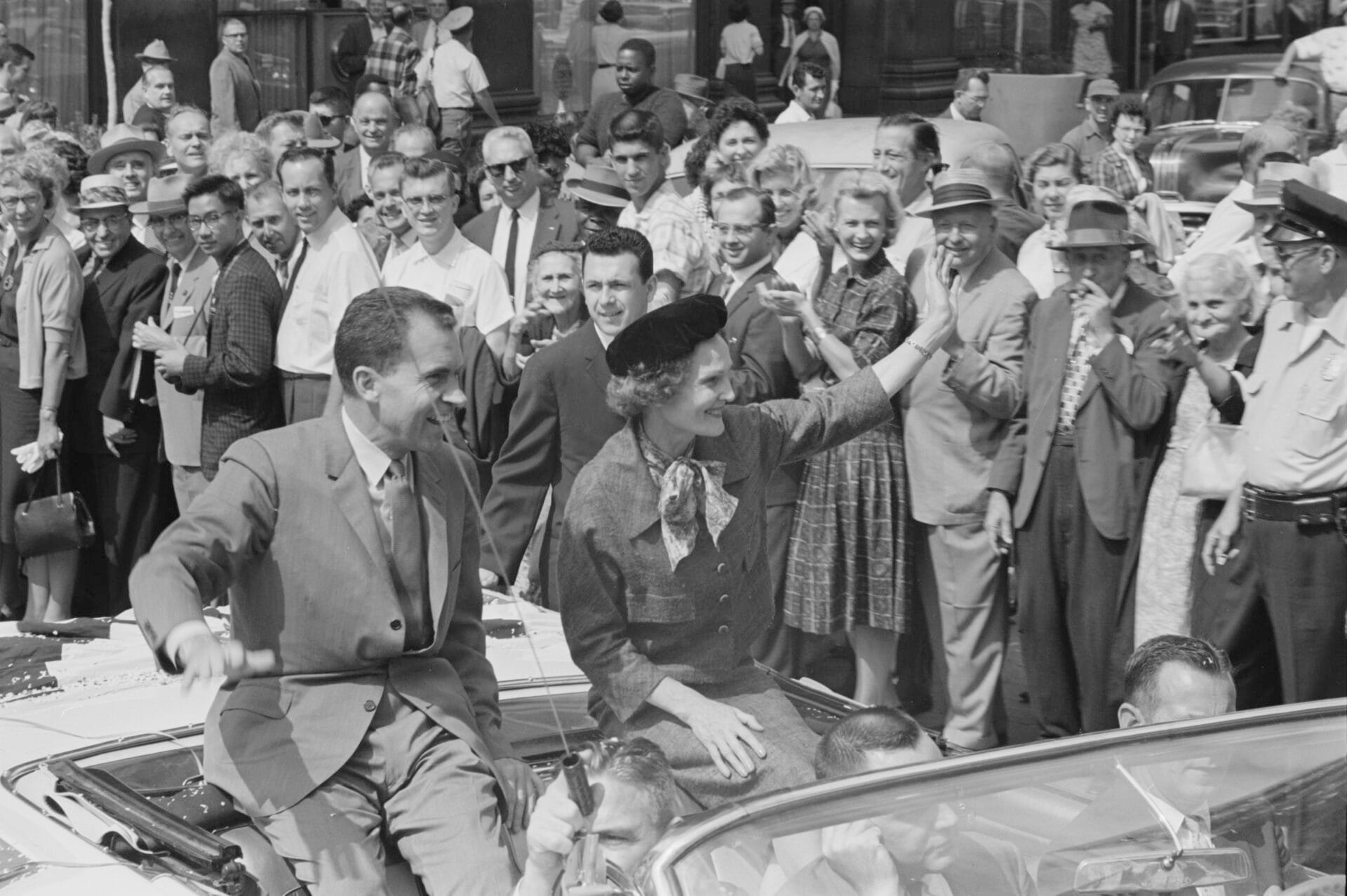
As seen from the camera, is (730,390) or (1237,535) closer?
(730,390)

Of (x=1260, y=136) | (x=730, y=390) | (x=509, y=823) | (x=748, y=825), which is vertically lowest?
(x=509, y=823)

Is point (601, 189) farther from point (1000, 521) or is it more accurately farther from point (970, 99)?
point (970, 99)

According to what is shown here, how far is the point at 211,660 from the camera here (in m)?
3.22

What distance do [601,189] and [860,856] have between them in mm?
5792

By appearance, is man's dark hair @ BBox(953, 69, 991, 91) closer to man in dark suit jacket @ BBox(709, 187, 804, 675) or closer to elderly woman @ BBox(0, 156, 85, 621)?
elderly woman @ BBox(0, 156, 85, 621)

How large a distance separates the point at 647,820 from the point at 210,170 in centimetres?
738

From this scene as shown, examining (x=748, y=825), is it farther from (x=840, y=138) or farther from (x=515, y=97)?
(x=515, y=97)

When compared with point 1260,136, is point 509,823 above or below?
below

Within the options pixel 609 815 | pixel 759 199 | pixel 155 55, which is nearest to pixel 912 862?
pixel 609 815

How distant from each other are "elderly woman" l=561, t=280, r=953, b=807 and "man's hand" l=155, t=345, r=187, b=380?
11.9 ft

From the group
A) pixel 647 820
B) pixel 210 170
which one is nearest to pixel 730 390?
pixel 647 820

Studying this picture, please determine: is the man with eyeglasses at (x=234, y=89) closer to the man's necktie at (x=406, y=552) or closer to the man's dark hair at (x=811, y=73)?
the man's dark hair at (x=811, y=73)

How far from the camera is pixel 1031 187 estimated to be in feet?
28.8

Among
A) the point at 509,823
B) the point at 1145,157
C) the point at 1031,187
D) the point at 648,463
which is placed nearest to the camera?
the point at 509,823
